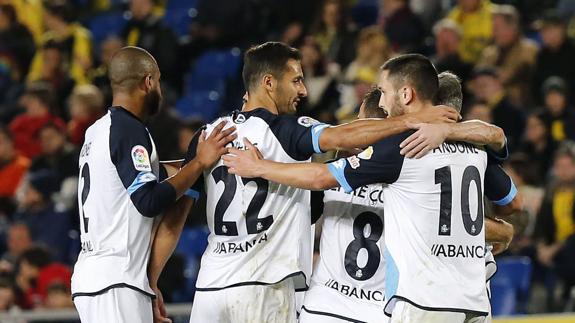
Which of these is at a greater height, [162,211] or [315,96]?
[315,96]

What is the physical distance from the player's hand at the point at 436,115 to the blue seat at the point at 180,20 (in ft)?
33.4

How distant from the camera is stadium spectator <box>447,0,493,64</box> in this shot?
13.8 m

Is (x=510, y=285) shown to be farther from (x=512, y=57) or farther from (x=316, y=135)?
(x=316, y=135)

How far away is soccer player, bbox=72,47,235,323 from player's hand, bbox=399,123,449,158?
1.05m

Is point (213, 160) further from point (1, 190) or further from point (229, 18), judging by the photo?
point (229, 18)

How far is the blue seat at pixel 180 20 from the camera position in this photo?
54.0 feet

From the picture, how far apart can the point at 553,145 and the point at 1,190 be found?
19.6 feet

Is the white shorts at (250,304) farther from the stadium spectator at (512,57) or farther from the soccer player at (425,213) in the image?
the stadium spectator at (512,57)

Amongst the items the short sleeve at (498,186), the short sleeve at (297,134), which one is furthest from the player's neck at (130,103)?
the short sleeve at (498,186)

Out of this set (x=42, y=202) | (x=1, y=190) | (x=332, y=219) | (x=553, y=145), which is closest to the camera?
(x=332, y=219)

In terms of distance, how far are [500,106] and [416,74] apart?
625 cm

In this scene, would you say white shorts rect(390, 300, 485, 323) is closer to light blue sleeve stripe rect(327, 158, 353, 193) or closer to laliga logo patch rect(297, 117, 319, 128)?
light blue sleeve stripe rect(327, 158, 353, 193)

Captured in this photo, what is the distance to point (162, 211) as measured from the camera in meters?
6.83

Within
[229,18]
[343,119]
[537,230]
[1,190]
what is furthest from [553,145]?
[1,190]
